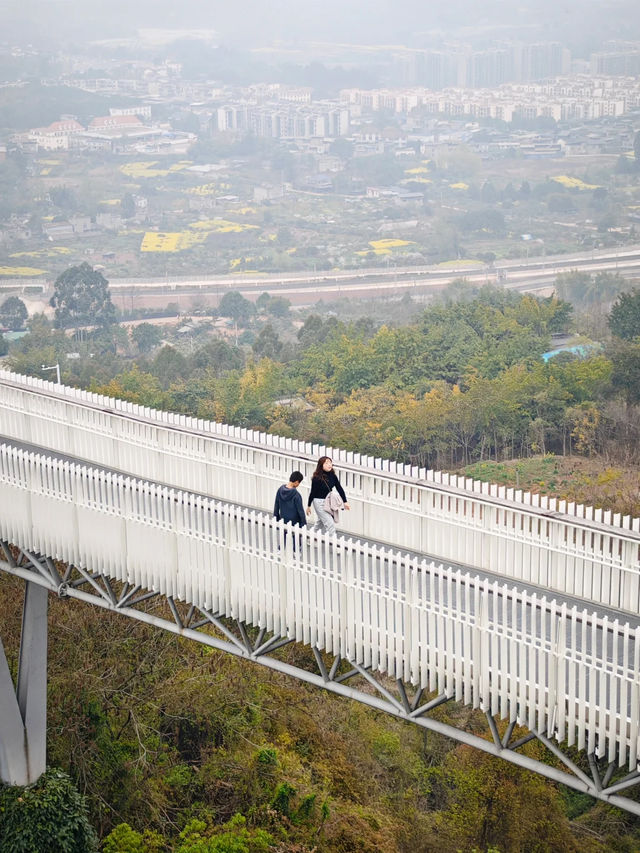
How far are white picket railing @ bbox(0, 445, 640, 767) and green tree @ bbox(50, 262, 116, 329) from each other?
9210 cm

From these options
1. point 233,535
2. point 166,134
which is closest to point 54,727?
point 233,535

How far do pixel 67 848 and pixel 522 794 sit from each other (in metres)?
9.66

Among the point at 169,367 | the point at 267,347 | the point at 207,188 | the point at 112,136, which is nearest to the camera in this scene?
the point at 169,367

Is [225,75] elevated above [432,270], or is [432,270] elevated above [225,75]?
[225,75]

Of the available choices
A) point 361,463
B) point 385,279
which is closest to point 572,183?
point 385,279

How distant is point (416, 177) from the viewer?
6467 inches

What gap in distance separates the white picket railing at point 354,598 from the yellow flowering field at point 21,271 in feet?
384

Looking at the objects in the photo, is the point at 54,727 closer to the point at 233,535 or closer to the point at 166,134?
the point at 233,535

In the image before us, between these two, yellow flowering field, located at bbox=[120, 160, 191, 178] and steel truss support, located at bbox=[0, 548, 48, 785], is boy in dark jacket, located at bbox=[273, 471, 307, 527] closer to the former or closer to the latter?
steel truss support, located at bbox=[0, 548, 48, 785]

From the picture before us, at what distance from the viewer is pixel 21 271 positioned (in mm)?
130000

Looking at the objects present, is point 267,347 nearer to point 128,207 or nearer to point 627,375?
point 627,375

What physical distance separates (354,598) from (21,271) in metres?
122

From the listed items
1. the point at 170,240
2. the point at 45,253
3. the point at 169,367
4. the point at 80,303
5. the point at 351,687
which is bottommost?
the point at 45,253

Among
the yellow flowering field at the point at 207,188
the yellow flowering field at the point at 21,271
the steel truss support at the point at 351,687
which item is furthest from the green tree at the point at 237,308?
the steel truss support at the point at 351,687
